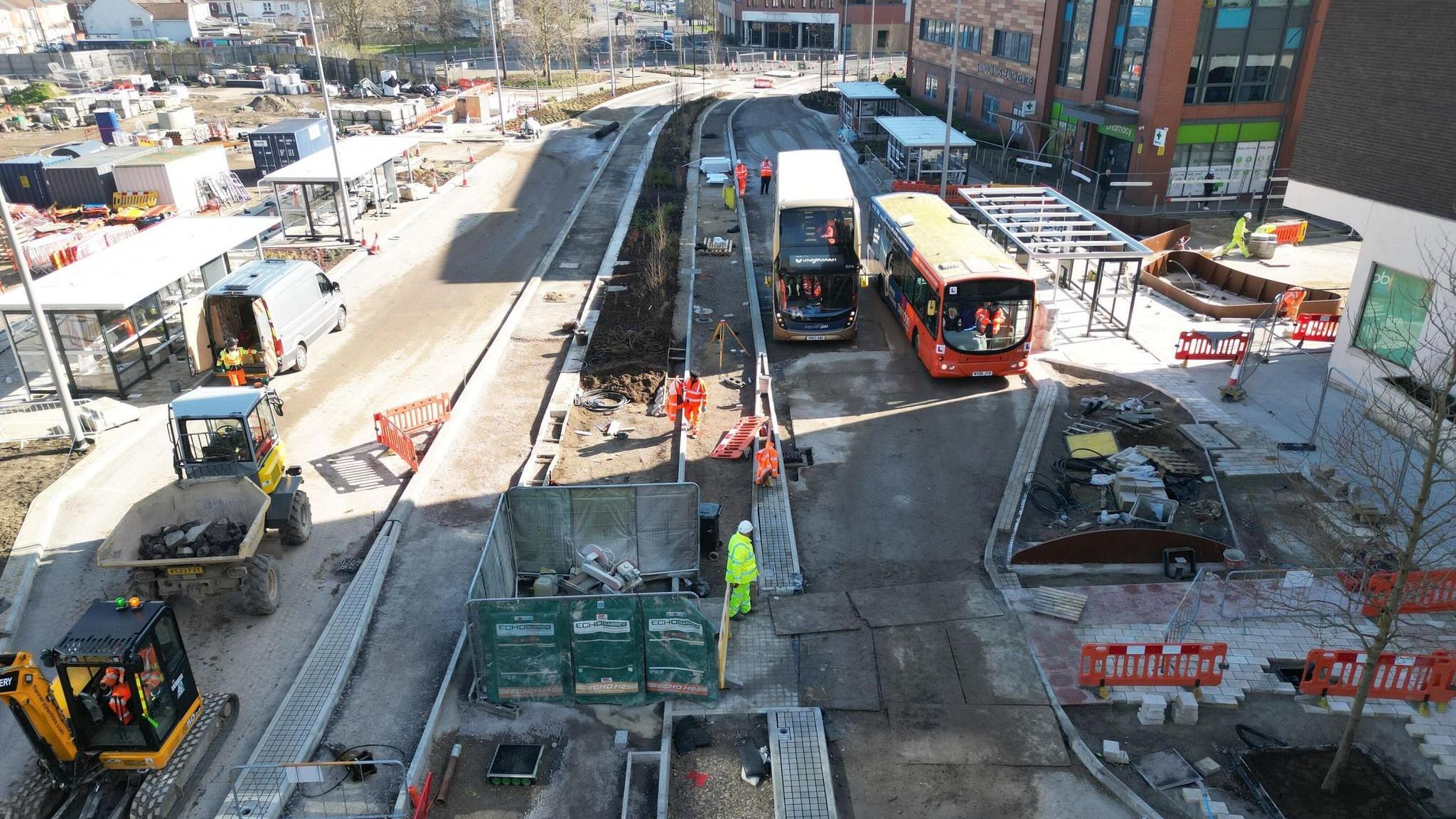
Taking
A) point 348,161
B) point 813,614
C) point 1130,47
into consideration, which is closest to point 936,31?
point 1130,47

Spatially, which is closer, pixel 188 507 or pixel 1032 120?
pixel 188 507

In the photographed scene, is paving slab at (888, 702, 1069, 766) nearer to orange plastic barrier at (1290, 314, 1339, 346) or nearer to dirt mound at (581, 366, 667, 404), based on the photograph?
dirt mound at (581, 366, 667, 404)

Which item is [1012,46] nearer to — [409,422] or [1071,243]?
[1071,243]

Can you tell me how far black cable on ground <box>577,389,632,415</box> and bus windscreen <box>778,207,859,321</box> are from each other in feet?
→ 17.3

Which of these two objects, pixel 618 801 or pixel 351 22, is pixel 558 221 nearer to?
pixel 618 801

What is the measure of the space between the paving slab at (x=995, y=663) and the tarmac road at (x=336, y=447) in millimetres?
7854

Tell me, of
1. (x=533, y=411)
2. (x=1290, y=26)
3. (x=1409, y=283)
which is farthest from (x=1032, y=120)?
(x=533, y=411)

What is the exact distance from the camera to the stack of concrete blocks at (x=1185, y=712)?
37.6 ft

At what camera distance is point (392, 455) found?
1873 centimetres

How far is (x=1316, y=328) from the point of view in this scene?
23.7 metres

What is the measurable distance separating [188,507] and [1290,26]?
40.2 metres

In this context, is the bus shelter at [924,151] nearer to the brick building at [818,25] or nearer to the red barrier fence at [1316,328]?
the red barrier fence at [1316,328]

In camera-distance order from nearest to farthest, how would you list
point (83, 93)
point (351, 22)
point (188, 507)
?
point (188, 507), point (83, 93), point (351, 22)

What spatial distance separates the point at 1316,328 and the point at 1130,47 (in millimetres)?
18991
